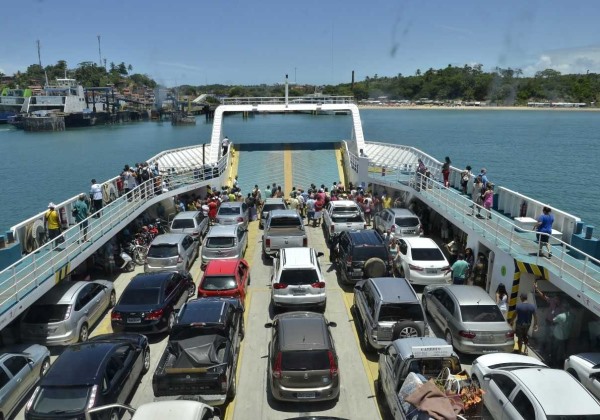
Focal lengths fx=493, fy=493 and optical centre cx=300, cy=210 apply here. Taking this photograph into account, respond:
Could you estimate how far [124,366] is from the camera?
31.3 ft

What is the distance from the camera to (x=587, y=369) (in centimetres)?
925

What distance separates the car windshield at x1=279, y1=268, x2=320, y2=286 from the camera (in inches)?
524

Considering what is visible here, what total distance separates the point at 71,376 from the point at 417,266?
9.93 metres

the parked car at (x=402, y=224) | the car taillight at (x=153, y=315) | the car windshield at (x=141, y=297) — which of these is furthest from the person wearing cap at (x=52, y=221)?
the parked car at (x=402, y=224)

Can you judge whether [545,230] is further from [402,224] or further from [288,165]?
[288,165]

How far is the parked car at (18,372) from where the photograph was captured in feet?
29.5

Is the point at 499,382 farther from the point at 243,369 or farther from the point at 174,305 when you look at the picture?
the point at 174,305

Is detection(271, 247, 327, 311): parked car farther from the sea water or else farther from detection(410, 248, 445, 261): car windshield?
the sea water

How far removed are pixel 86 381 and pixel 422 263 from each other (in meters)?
9.96

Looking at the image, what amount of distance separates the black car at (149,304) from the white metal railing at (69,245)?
2021 mm

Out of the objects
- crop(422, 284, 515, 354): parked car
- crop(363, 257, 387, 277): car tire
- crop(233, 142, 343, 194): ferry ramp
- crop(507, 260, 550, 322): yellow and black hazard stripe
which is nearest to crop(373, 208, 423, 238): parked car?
crop(363, 257, 387, 277): car tire

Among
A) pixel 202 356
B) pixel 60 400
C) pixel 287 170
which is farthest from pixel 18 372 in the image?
pixel 287 170

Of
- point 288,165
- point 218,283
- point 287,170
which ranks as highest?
point 288,165

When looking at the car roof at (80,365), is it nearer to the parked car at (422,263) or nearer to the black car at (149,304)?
the black car at (149,304)
